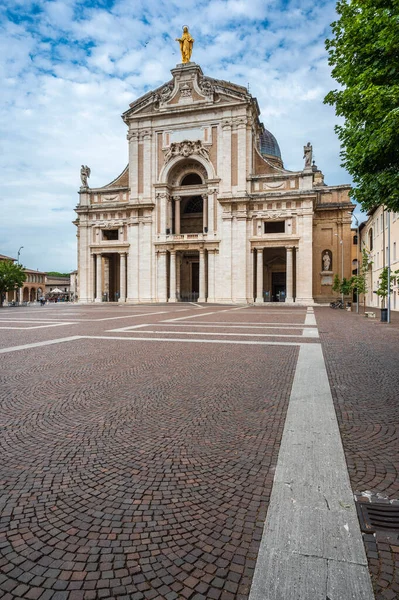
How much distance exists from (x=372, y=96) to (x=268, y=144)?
58.1 m

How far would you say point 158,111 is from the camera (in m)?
44.2

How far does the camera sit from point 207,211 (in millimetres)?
43156

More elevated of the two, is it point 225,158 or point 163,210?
point 225,158

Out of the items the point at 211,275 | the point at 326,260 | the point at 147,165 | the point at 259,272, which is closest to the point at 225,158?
the point at 147,165

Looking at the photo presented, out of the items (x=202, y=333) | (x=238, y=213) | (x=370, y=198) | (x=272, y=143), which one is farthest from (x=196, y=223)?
(x=370, y=198)

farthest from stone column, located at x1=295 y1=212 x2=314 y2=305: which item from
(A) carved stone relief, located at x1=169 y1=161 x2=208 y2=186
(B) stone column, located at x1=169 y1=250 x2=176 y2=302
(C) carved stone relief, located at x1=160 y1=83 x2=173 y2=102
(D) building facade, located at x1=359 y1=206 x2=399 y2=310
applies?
(C) carved stone relief, located at x1=160 y1=83 x2=173 y2=102

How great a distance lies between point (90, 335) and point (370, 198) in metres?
9.07

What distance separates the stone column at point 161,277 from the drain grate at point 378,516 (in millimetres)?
41633

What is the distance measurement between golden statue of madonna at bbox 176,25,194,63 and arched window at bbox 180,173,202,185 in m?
13.7

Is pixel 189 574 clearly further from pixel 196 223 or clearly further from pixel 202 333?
pixel 196 223

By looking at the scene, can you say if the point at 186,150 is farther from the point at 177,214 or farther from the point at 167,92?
the point at 167,92

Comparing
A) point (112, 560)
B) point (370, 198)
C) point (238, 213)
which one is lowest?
point (112, 560)

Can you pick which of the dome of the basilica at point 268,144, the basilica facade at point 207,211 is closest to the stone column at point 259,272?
the basilica facade at point 207,211

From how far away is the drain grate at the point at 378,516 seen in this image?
8.30ft
